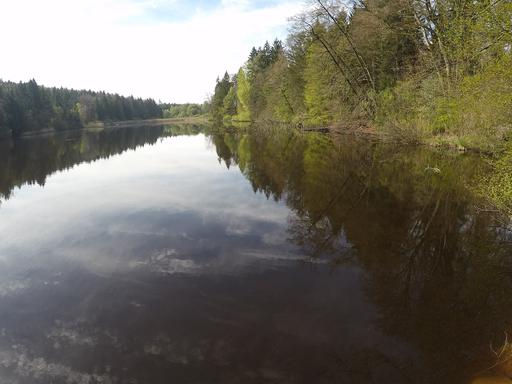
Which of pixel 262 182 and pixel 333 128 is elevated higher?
pixel 333 128

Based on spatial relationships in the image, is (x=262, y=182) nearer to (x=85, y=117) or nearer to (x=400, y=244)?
(x=400, y=244)

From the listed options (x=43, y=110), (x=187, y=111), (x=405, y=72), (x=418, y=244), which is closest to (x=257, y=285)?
(x=418, y=244)

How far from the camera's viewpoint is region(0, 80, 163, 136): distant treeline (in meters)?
67.9

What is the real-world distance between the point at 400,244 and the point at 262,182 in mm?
10172

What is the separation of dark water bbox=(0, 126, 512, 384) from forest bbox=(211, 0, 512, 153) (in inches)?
192

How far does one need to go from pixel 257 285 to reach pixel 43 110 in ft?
313

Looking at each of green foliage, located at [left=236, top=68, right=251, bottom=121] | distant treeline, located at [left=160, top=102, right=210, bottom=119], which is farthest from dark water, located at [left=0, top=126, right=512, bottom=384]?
distant treeline, located at [left=160, top=102, right=210, bottom=119]

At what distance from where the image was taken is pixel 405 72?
37500 mm

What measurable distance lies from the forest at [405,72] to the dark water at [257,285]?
488 centimetres

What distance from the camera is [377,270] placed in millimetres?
9328

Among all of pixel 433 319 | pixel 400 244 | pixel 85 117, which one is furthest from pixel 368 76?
pixel 85 117

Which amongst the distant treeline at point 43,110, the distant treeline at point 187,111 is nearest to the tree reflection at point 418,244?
the distant treeline at point 43,110

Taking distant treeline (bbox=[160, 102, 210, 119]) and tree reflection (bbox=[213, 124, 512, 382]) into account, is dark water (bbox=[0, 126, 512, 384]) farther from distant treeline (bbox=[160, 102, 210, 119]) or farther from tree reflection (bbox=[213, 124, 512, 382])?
distant treeline (bbox=[160, 102, 210, 119])

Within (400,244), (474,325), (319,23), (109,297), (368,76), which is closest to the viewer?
(474,325)
